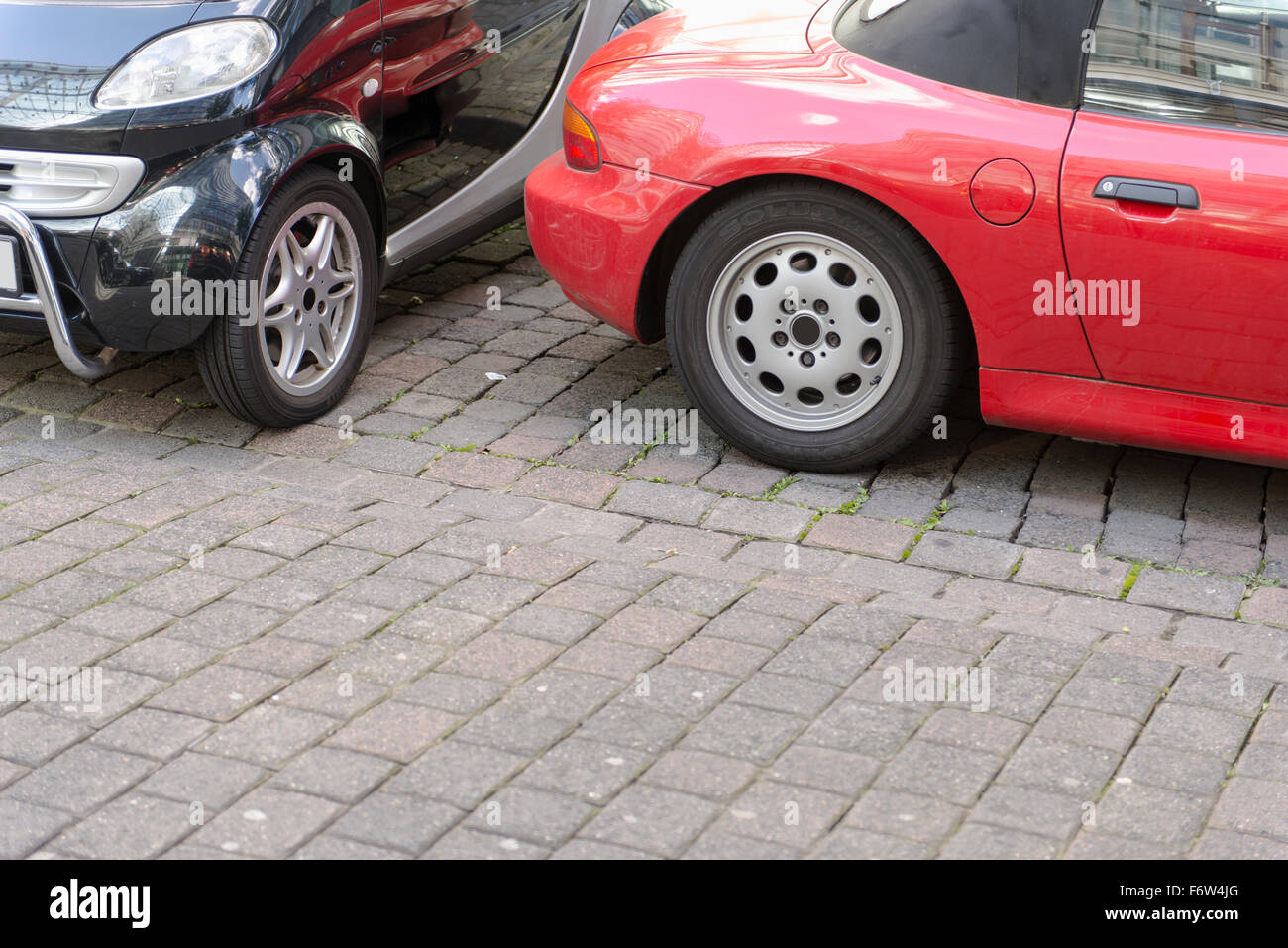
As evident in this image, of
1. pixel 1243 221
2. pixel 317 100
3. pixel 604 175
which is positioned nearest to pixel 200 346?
pixel 317 100

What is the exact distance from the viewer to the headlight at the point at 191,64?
456 centimetres

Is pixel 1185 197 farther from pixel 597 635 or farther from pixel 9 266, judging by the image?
pixel 9 266

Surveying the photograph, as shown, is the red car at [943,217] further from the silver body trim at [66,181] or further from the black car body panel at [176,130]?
the silver body trim at [66,181]

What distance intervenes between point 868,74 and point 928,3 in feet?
0.85

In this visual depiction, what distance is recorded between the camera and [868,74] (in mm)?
4480

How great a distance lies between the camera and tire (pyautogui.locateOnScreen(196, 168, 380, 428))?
185 inches

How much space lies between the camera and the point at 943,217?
4.32 metres

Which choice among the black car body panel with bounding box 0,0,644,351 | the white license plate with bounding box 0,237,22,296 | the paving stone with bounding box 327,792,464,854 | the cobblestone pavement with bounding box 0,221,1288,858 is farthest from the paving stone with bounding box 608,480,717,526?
the white license plate with bounding box 0,237,22,296

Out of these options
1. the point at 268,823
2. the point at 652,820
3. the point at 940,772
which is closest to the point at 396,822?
the point at 268,823

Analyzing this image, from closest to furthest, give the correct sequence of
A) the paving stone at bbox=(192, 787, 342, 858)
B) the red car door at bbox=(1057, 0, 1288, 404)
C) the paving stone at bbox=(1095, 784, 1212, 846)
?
the paving stone at bbox=(192, 787, 342, 858)
the paving stone at bbox=(1095, 784, 1212, 846)
the red car door at bbox=(1057, 0, 1288, 404)

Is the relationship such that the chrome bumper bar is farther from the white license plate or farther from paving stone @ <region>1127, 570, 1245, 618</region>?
paving stone @ <region>1127, 570, 1245, 618</region>

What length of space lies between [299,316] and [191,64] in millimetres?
826

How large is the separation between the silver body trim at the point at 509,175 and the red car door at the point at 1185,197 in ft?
7.29

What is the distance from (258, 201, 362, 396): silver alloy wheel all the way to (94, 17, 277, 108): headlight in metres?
0.46
